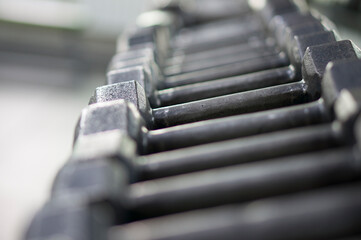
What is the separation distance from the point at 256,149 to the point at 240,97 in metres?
0.23

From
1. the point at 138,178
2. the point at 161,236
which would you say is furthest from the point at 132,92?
the point at 161,236

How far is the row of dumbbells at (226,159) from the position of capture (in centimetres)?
48

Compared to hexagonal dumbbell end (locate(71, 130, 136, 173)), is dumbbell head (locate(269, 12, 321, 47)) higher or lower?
higher

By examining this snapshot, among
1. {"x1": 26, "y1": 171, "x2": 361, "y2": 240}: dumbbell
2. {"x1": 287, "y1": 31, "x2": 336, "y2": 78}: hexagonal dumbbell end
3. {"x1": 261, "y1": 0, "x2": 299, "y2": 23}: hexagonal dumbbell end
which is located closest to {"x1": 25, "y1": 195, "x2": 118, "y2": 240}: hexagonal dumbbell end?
{"x1": 26, "y1": 171, "x2": 361, "y2": 240}: dumbbell

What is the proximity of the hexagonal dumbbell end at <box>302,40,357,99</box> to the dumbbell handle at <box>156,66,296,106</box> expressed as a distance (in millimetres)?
131

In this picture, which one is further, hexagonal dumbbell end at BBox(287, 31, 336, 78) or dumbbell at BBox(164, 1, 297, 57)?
dumbbell at BBox(164, 1, 297, 57)

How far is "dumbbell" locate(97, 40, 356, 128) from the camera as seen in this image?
0.80m

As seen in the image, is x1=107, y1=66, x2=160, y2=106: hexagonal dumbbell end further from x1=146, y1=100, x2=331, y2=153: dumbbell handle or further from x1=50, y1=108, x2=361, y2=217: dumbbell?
x1=50, y1=108, x2=361, y2=217: dumbbell

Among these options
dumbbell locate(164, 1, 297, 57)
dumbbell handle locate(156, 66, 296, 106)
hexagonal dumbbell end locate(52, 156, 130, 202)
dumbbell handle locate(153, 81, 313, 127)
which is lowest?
hexagonal dumbbell end locate(52, 156, 130, 202)

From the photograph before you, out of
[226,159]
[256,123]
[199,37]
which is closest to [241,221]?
[226,159]

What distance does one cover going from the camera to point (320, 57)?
789 millimetres

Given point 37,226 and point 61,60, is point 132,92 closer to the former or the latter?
point 37,226

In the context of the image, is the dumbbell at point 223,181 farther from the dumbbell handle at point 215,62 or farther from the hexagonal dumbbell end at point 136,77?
the dumbbell handle at point 215,62

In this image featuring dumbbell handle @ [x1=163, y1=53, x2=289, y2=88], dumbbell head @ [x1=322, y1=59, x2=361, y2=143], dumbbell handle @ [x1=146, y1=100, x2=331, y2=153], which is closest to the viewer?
dumbbell head @ [x1=322, y1=59, x2=361, y2=143]
